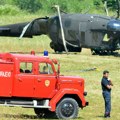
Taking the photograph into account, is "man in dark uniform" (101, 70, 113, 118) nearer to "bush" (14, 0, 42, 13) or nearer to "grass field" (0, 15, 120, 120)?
"grass field" (0, 15, 120, 120)

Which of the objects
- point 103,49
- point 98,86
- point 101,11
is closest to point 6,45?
point 103,49

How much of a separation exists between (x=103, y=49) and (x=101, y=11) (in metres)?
52.3

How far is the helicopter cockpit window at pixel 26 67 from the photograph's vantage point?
62.4ft

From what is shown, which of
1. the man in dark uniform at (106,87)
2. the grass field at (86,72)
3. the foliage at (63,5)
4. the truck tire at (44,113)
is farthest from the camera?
the foliage at (63,5)

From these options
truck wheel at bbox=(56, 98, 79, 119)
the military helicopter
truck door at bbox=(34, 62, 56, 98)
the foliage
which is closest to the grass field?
truck wheel at bbox=(56, 98, 79, 119)

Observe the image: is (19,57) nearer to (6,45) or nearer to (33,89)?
(33,89)

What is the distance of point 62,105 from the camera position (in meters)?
19.3

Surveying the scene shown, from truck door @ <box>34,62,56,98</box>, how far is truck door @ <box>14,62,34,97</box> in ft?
0.61

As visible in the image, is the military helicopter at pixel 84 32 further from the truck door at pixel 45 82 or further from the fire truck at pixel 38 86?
the truck door at pixel 45 82

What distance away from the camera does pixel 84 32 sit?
4119 cm

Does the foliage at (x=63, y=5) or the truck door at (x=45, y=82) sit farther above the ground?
the foliage at (x=63, y=5)

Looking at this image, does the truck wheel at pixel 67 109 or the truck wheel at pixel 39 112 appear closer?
the truck wheel at pixel 67 109

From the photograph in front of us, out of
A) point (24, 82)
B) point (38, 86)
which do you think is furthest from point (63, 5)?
point (24, 82)

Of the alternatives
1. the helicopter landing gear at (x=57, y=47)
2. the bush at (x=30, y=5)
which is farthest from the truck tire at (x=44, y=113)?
the bush at (x=30, y=5)
